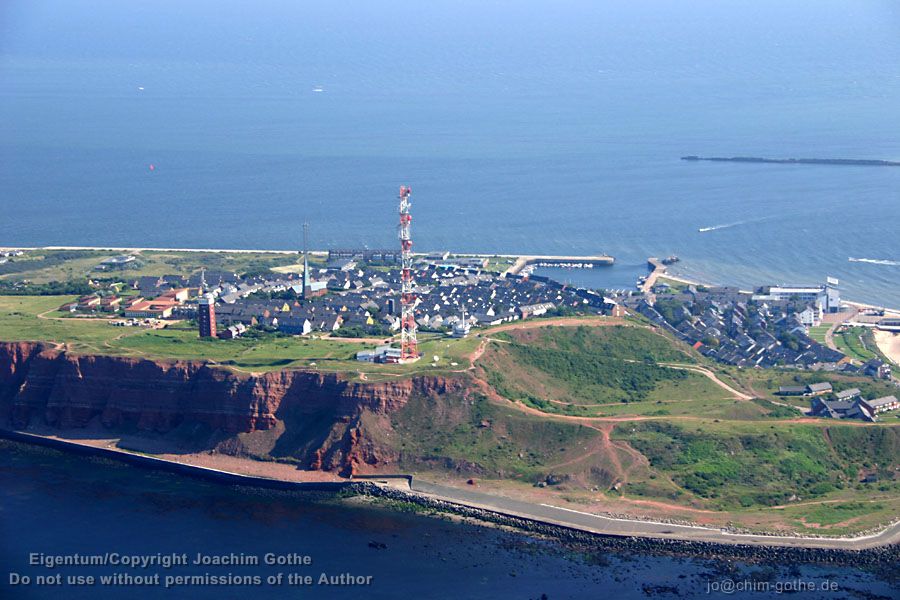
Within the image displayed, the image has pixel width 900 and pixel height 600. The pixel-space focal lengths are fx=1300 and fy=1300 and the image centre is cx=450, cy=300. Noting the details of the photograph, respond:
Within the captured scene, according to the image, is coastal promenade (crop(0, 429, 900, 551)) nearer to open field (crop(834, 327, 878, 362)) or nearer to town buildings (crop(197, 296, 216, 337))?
town buildings (crop(197, 296, 216, 337))

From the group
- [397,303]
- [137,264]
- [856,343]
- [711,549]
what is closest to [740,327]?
[856,343]

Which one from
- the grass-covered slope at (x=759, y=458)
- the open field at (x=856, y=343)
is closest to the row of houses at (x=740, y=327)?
the open field at (x=856, y=343)

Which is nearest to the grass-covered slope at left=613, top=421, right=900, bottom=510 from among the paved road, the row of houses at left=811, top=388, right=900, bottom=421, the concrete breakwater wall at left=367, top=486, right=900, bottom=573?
the row of houses at left=811, top=388, right=900, bottom=421

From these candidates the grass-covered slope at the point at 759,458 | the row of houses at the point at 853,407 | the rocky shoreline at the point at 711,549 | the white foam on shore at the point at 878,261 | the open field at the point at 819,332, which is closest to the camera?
the rocky shoreline at the point at 711,549

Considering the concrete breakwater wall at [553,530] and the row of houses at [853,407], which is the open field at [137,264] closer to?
the concrete breakwater wall at [553,530]

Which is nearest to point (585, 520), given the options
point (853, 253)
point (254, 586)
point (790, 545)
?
point (790, 545)

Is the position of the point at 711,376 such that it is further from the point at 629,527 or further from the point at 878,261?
the point at 878,261

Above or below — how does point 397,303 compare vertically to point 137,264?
below
